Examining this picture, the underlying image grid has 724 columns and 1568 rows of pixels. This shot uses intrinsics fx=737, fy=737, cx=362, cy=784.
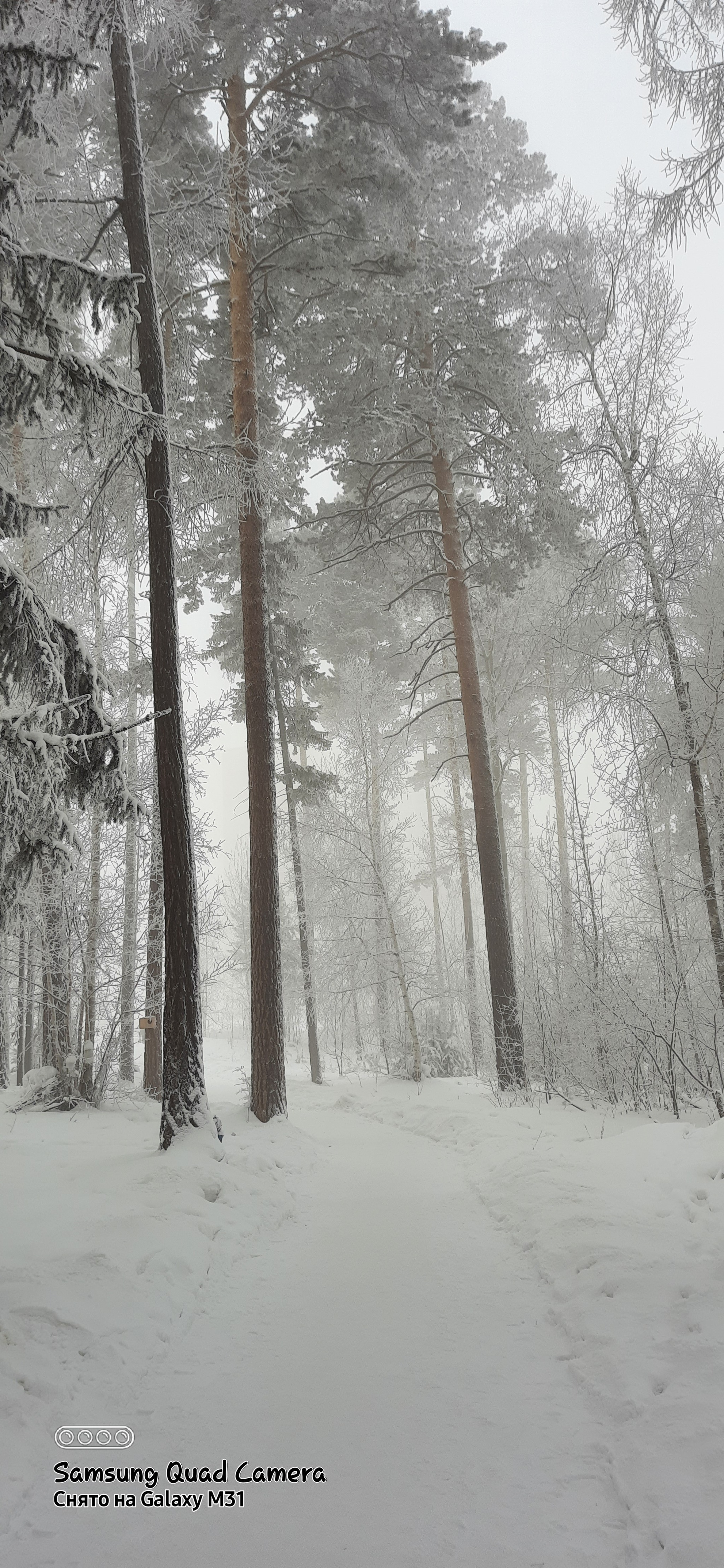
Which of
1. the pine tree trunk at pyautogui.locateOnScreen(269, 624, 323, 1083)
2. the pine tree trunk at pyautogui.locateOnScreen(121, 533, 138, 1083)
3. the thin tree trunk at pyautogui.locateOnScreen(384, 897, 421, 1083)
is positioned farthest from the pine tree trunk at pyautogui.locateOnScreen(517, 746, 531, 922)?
the pine tree trunk at pyautogui.locateOnScreen(121, 533, 138, 1083)

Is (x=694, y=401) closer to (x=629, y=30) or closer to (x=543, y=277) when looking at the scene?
(x=543, y=277)

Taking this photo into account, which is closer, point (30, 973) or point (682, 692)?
point (682, 692)

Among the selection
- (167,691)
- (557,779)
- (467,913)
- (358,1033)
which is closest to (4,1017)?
(167,691)

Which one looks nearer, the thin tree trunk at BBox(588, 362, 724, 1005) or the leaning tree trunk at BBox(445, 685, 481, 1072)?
the thin tree trunk at BBox(588, 362, 724, 1005)

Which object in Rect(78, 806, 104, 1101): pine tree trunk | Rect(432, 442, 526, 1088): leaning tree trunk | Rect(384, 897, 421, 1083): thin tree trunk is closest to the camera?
Rect(78, 806, 104, 1101): pine tree trunk

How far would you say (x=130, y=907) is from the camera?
10.4 metres

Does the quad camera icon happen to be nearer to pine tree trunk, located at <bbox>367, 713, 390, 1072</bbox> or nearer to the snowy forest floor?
the snowy forest floor

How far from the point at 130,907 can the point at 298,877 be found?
573cm

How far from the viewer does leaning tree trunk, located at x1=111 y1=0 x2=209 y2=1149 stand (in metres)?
6.38

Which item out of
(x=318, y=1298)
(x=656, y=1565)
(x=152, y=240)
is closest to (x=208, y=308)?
(x=152, y=240)

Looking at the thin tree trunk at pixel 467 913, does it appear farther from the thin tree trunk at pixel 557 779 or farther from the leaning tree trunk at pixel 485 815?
the leaning tree trunk at pixel 485 815

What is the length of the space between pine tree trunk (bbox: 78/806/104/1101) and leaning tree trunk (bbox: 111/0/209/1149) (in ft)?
9.60

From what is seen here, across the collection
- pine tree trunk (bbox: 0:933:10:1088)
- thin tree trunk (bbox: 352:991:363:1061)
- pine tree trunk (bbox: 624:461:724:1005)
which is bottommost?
thin tree trunk (bbox: 352:991:363:1061)

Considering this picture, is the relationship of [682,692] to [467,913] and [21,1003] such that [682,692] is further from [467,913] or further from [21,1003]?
[467,913]
